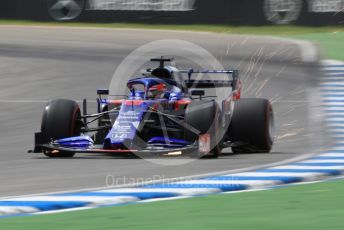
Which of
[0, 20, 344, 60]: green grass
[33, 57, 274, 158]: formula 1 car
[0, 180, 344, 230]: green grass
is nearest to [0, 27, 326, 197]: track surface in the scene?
[33, 57, 274, 158]: formula 1 car

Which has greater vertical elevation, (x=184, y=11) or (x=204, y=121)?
(x=184, y=11)

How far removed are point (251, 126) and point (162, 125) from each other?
44.8 inches

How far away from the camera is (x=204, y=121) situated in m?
11.4

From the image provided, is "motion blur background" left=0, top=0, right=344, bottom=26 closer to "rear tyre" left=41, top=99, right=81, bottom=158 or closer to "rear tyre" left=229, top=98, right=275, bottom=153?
"rear tyre" left=229, top=98, right=275, bottom=153

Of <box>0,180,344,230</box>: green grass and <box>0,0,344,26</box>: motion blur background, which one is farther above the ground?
<box>0,0,344,26</box>: motion blur background

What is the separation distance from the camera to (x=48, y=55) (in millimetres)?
24406

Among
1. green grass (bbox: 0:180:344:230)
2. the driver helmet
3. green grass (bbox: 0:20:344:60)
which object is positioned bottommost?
green grass (bbox: 0:180:344:230)

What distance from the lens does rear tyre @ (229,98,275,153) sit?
39.7ft

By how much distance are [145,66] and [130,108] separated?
10.7 meters

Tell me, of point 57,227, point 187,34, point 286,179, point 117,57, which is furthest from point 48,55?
point 57,227

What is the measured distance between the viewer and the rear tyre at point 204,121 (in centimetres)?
1143

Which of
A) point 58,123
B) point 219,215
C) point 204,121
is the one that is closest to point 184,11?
point 58,123

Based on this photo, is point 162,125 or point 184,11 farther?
point 184,11

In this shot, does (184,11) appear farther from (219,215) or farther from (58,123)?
(219,215)
